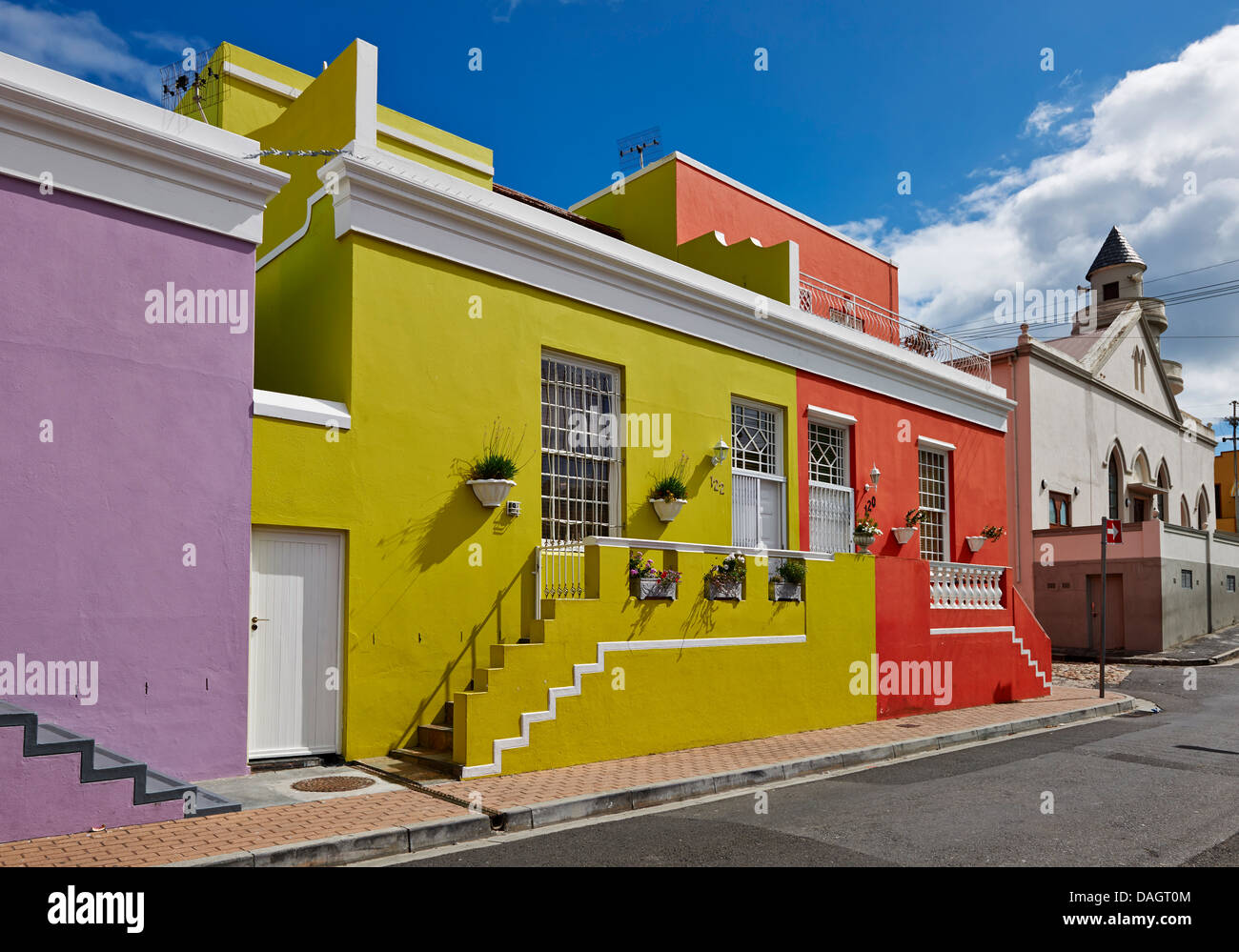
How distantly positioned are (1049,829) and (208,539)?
712 cm

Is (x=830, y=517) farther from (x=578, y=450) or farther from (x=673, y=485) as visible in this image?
(x=578, y=450)

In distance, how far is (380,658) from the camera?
9273 millimetres

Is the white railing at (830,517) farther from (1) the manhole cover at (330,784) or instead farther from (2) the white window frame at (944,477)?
(1) the manhole cover at (330,784)

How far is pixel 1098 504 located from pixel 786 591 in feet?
69.3

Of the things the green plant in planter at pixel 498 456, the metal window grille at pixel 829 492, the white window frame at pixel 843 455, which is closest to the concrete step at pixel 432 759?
the green plant in planter at pixel 498 456

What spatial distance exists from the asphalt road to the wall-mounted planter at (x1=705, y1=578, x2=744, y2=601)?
2462 mm

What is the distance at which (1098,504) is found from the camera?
29.3 metres

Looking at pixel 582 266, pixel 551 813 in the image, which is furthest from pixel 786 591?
pixel 551 813

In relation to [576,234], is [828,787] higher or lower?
lower
